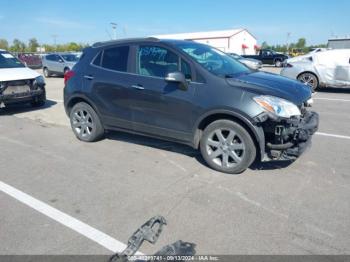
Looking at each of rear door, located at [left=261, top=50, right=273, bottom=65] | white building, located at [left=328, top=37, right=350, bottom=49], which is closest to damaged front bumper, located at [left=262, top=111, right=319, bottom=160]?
rear door, located at [left=261, top=50, right=273, bottom=65]

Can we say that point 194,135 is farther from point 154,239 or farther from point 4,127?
point 4,127

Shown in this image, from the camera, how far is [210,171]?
429cm

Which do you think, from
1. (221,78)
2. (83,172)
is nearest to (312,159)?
(221,78)

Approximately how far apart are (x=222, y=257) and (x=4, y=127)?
20.7 feet

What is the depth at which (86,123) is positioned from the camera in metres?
5.67

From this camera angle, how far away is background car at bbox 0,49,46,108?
25.3 ft

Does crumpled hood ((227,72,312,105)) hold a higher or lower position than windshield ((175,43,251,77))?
lower

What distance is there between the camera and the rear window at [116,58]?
491 centimetres

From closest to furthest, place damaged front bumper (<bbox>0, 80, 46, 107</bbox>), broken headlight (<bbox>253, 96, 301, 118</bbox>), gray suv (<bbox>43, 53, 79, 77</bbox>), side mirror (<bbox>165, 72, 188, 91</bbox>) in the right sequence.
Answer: broken headlight (<bbox>253, 96, 301, 118</bbox>)
side mirror (<bbox>165, 72, 188, 91</bbox>)
damaged front bumper (<bbox>0, 80, 46, 107</bbox>)
gray suv (<bbox>43, 53, 79, 77</bbox>)

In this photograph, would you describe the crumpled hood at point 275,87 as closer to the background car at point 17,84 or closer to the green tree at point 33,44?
the background car at point 17,84

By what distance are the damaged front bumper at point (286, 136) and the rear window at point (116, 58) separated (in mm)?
2448

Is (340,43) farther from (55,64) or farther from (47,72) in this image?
(47,72)

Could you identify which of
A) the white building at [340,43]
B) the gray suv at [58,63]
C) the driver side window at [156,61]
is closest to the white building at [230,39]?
the white building at [340,43]

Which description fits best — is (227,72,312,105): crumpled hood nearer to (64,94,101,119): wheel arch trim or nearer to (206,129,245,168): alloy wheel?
(206,129,245,168): alloy wheel
